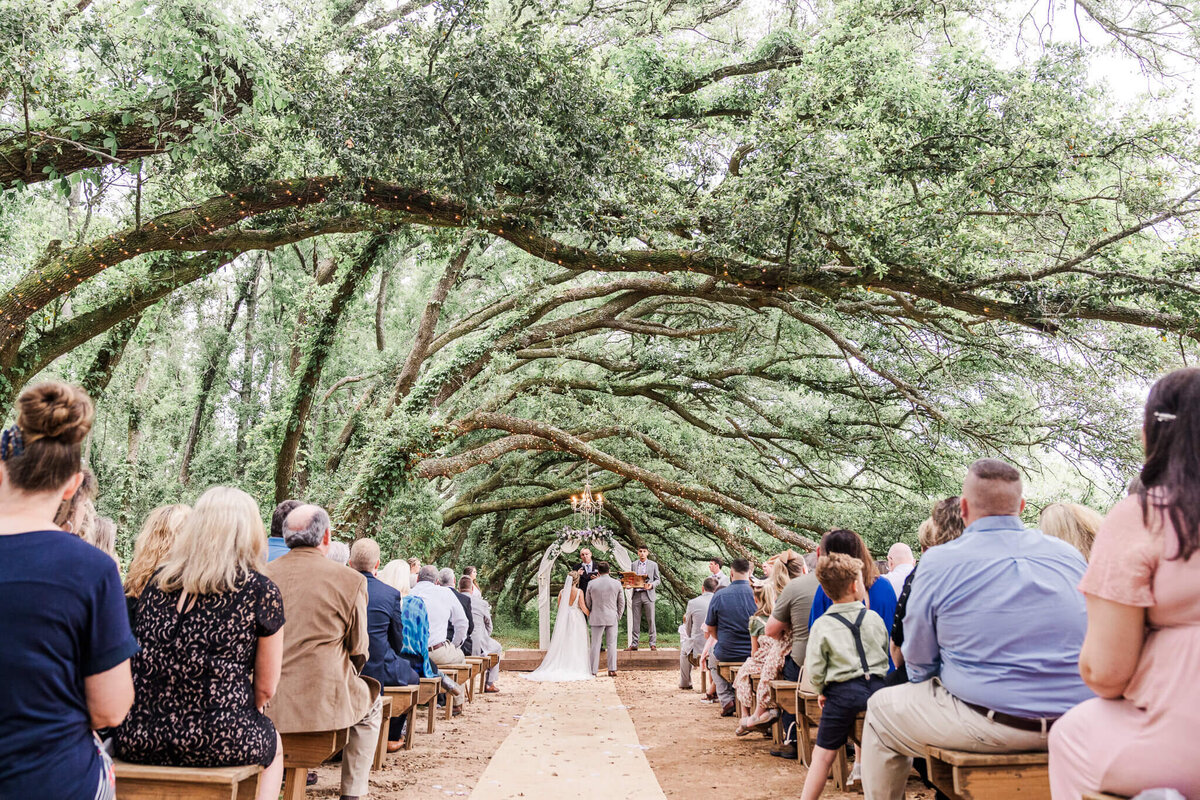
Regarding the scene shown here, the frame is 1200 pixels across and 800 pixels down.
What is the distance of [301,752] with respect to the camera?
384cm

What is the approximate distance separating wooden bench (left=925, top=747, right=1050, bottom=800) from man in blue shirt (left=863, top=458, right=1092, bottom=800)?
70 mm

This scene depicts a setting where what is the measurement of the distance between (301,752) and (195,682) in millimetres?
1195

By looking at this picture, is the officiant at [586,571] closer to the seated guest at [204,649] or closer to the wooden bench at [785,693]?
the wooden bench at [785,693]

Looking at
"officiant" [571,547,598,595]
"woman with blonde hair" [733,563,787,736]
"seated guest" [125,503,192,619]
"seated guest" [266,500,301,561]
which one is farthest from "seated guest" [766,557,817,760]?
"officiant" [571,547,598,595]

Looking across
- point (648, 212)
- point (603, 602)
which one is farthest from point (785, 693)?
point (603, 602)

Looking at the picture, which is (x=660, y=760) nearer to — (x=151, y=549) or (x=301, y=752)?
(x=301, y=752)

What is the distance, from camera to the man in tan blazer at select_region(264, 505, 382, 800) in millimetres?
3826

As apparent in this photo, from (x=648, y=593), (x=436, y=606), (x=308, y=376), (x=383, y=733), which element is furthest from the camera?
(x=648, y=593)

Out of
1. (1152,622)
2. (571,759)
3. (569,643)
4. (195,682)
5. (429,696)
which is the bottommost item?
(569,643)

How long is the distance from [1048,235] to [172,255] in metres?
9.23

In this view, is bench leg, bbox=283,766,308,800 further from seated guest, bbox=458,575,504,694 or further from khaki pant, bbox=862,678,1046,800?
seated guest, bbox=458,575,504,694

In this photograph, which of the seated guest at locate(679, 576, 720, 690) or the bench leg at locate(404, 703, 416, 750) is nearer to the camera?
the bench leg at locate(404, 703, 416, 750)

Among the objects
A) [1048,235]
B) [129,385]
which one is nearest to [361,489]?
[129,385]

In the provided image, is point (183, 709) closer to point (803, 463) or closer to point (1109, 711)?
point (1109, 711)
